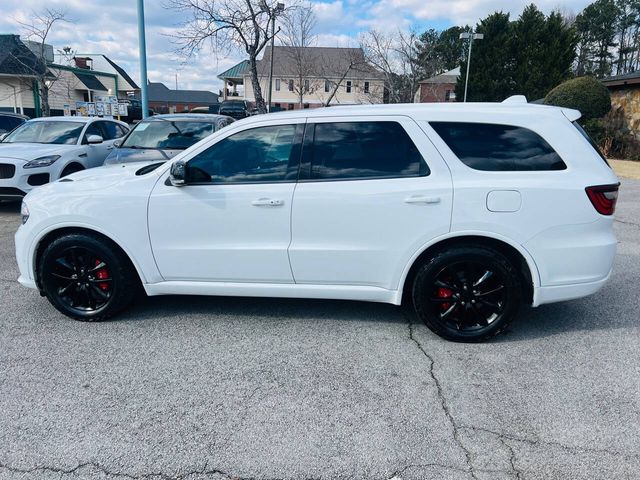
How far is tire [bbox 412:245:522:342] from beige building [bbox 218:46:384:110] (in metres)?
24.2

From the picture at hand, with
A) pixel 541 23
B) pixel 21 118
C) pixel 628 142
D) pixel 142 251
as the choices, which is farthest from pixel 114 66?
pixel 142 251

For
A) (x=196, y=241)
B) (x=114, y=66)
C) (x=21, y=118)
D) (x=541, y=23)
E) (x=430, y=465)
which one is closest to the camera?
(x=430, y=465)

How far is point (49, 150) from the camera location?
8859 millimetres

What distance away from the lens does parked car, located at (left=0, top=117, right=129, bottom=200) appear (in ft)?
27.2

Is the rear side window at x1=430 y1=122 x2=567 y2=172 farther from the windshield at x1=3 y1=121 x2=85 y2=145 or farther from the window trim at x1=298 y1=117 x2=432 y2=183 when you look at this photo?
the windshield at x1=3 y1=121 x2=85 y2=145

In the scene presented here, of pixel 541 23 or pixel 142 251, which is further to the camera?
pixel 541 23

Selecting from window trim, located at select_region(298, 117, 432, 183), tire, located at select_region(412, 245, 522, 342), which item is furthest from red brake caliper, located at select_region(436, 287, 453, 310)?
window trim, located at select_region(298, 117, 432, 183)

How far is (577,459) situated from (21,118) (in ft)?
52.1

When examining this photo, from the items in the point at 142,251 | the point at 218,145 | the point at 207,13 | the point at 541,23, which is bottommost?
the point at 142,251

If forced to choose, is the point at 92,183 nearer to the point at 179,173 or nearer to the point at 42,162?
the point at 179,173

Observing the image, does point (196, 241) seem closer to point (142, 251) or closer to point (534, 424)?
point (142, 251)

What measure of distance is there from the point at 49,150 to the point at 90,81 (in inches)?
1787

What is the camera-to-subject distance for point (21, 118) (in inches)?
548

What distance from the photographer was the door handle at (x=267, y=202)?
12.4 ft
